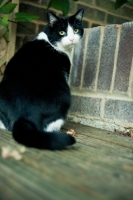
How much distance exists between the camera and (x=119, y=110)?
59.0 inches

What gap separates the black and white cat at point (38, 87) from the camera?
112 cm

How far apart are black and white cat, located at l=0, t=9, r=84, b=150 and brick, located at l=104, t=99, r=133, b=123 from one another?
359 millimetres

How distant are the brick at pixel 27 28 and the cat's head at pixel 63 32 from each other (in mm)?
782

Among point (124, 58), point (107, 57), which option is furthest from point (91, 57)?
point (124, 58)

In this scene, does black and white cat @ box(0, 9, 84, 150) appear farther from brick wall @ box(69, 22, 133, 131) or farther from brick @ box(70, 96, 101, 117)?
brick @ box(70, 96, 101, 117)

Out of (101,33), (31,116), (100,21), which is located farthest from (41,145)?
(100,21)

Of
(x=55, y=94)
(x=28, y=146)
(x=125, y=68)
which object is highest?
(x=125, y=68)

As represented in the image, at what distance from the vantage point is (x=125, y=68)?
4.82 feet

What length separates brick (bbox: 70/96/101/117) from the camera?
5.41ft

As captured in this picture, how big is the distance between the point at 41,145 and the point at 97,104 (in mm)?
838

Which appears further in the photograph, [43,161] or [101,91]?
[101,91]

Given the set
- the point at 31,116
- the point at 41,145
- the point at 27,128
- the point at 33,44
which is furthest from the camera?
the point at 33,44

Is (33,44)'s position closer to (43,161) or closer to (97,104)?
(97,104)

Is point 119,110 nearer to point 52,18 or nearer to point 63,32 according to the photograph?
point 63,32
